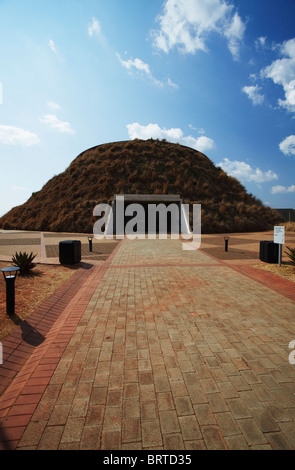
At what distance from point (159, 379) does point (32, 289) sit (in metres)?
4.53

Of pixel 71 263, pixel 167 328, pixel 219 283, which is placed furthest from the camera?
pixel 71 263

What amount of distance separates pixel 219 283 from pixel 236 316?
7.14 feet

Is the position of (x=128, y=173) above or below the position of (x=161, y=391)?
above

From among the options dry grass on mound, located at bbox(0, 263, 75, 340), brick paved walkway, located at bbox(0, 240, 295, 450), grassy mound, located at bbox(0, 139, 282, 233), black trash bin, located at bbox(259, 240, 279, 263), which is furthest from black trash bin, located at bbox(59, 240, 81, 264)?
grassy mound, located at bbox(0, 139, 282, 233)

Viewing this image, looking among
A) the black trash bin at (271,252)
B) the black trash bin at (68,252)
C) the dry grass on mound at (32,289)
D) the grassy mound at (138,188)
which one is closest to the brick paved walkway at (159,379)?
the dry grass on mound at (32,289)

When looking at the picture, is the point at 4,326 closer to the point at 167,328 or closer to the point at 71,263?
the point at 167,328

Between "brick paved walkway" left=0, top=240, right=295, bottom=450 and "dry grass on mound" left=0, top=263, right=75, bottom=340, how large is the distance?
0.76 meters

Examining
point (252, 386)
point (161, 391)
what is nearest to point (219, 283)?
point (252, 386)

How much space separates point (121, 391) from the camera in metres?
2.57

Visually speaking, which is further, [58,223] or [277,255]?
[58,223]

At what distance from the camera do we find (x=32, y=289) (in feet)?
19.5

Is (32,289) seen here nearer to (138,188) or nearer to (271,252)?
(271,252)

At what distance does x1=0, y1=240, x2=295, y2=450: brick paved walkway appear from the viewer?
2.06 meters

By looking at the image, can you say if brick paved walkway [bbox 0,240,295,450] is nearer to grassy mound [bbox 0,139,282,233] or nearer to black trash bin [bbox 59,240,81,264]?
black trash bin [bbox 59,240,81,264]
